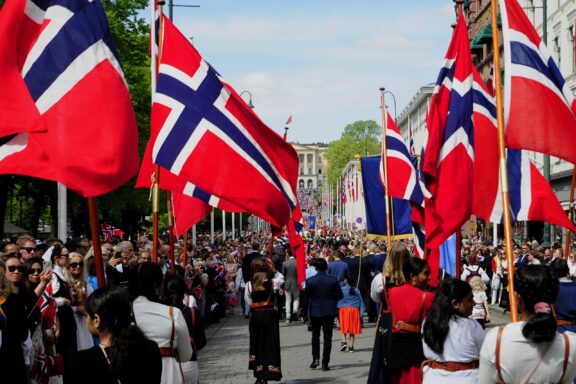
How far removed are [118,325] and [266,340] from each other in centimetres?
889

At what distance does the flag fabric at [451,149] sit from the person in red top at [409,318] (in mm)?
474

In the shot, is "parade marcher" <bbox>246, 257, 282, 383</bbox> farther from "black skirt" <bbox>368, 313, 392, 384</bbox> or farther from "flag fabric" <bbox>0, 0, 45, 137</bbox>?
"flag fabric" <bbox>0, 0, 45, 137</bbox>

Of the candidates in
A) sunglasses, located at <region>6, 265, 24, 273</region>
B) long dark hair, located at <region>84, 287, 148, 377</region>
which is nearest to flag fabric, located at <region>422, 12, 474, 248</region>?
sunglasses, located at <region>6, 265, 24, 273</region>

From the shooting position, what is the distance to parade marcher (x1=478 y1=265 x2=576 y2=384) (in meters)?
Answer: 5.29

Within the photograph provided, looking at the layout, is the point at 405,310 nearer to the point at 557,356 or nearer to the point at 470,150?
the point at 470,150

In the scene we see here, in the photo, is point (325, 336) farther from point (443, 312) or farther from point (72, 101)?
point (72, 101)

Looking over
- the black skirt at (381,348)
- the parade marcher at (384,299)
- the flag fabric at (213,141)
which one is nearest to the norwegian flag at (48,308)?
the flag fabric at (213,141)

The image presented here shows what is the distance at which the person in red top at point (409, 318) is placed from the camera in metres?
9.28

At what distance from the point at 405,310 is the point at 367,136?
15744cm

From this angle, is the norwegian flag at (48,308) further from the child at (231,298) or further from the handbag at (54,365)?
the child at (231,298)

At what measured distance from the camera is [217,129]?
10.1 meters

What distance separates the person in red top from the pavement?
15.8ft

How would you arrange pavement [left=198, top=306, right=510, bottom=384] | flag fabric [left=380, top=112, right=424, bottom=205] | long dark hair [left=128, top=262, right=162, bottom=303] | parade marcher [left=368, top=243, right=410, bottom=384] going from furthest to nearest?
1. flag fabric [left=380, top=112, right=424, bottom=205]
2. pavement [left=198, top=306, right=510, bottom=384]
3. parade marcher [left=368, top=243, right=410, bottom=384]
4. long dark hair [left=128, top=262, right=162, bottom=303]

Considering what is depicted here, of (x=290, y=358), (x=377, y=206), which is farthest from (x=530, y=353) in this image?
(x=377, y=206)
